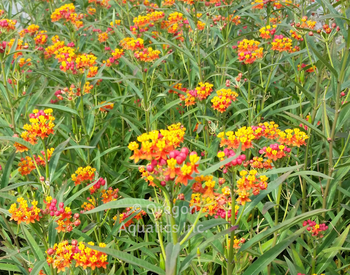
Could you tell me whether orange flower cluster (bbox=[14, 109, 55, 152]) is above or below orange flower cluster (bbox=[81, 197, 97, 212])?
above

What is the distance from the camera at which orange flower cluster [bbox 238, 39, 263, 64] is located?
3.13m

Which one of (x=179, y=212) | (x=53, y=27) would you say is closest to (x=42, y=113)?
(x=179, y=212)

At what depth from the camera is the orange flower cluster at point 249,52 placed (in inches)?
123

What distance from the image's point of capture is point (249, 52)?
316cm

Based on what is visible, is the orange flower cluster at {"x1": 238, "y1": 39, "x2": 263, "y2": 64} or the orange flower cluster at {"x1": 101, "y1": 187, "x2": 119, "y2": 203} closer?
the orange flower cluster at {"x1": 101, "y1": 187, "x2": 119, "y2": 203}

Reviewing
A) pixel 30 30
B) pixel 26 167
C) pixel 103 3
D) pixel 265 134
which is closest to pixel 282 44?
pixel 265 134

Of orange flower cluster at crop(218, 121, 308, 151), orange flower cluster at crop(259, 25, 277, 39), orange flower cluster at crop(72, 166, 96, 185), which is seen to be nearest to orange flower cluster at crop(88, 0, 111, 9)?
orange flower cluster at crop(259, 25, 277, 39)

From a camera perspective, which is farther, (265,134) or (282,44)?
(282,44)

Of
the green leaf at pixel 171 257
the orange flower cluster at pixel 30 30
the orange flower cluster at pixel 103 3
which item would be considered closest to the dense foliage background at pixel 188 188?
the green leaf at pixel 171 257

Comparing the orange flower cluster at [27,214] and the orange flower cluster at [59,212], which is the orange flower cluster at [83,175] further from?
the orange flower cluster at [27,214]

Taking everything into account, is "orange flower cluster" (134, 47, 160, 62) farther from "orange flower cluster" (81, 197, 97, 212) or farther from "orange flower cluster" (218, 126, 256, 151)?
"orange flower cluster" (218, 126, 256, 151)

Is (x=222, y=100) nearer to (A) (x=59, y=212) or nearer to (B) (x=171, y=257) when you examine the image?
(A) (x=59, y=212)

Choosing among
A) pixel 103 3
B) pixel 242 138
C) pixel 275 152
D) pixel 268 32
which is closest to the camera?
pixel 242 138

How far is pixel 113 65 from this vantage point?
3.94 m
